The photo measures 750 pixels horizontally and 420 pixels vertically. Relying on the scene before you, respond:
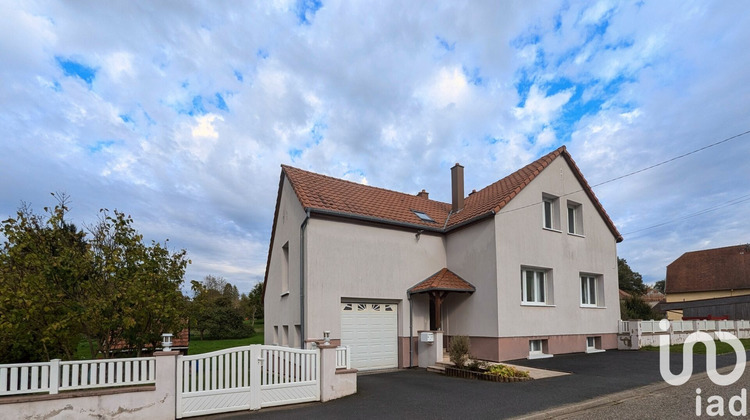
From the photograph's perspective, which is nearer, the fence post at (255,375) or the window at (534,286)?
the fence post at (255,375)

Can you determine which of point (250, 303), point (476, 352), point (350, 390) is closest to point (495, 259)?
point (476, 352)

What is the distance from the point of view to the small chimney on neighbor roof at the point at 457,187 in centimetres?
1780

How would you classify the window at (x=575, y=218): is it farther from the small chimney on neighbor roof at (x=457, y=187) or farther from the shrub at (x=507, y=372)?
the shrub at (x=507, y=372)

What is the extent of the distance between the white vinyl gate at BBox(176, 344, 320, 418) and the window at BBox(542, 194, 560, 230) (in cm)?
1114

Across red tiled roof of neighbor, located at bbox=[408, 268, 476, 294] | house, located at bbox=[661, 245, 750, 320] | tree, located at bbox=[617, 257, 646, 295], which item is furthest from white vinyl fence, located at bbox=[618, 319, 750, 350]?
tree, located at bbox=[617, 257, 646, 295]

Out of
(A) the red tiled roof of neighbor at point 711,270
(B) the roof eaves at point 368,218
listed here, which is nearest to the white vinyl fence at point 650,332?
(B) the roof eaves at point 368,218

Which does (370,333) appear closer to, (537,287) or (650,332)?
(537,287)

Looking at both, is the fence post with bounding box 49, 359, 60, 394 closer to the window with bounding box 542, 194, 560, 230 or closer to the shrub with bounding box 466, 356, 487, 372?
the shrub with bounding box 466, 356, 487, 372

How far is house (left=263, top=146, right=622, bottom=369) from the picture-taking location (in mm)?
13727

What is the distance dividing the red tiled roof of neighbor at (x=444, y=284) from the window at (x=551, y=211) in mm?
4190

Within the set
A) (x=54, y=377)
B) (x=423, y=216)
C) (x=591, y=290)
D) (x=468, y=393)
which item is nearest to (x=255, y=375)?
(x=54, y=377)

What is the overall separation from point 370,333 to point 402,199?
6137 millimetres

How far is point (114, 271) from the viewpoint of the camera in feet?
28.3

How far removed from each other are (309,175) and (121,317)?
29.0ft
